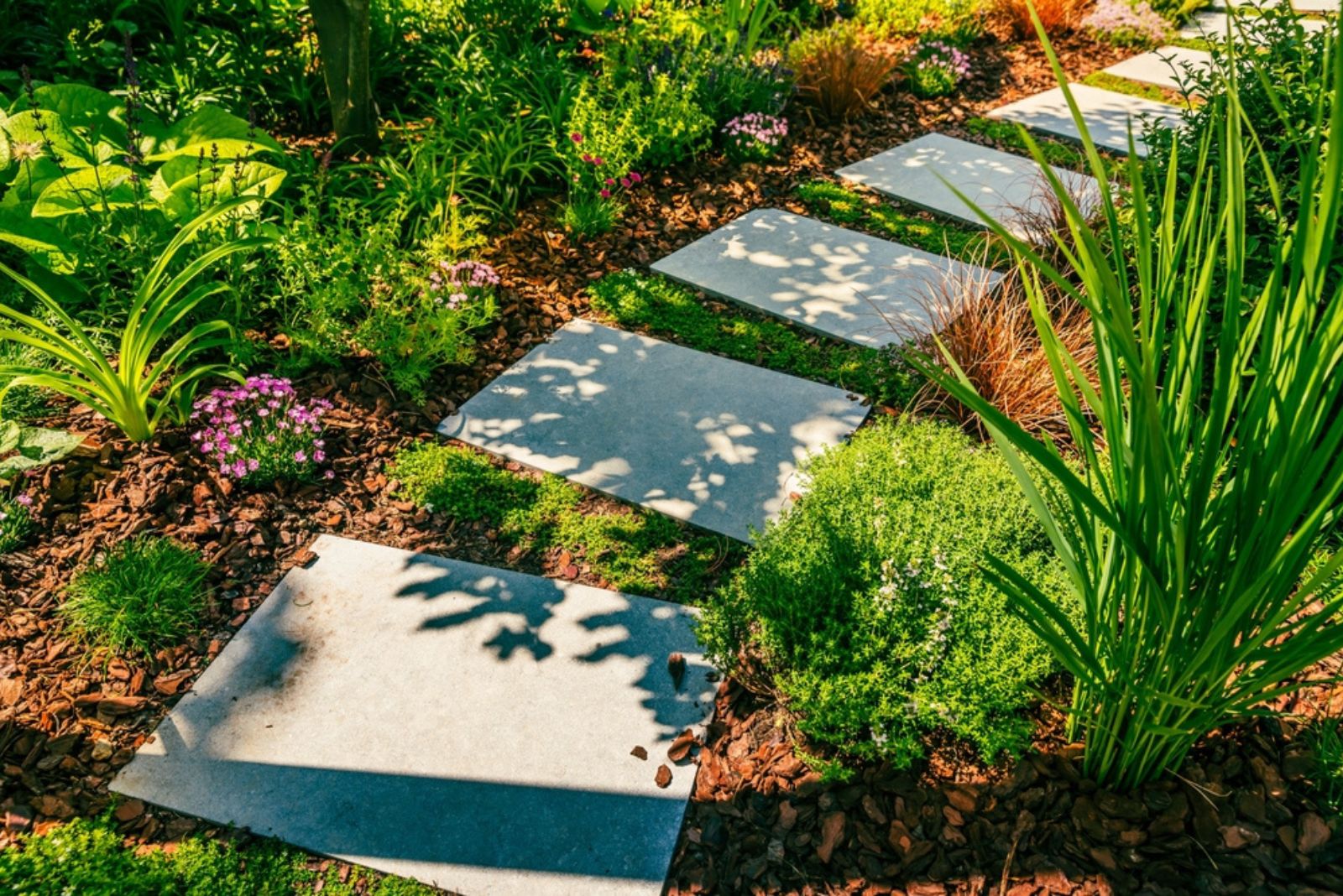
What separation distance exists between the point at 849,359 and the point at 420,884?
2860 millimetres

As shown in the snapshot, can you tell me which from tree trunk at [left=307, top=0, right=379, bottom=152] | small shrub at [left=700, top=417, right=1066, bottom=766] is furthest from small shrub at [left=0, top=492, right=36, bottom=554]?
tree trunk at [left=307, top=0, right=379, bottom=152]

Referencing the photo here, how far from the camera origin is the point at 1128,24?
830 cm

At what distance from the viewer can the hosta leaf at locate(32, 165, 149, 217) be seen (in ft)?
11.6

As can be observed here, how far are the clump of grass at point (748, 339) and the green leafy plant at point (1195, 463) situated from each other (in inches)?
80.2

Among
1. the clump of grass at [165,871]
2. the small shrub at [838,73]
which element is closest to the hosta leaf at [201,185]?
the clump of grass at [165,871]

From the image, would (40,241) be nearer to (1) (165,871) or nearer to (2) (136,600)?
Answer: (2) (136,600)

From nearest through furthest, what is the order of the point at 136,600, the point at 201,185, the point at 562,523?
the point at 136,600 → the point at 562,523 → the point at 201,185

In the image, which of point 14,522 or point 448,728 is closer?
point 448,728

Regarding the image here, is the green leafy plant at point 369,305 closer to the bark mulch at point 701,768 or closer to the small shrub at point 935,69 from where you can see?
the bark mulch at point 701,768

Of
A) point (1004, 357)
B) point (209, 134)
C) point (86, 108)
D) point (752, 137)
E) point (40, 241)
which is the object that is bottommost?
point (1004, 357)

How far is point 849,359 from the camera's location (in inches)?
165

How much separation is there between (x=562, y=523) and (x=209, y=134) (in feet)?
8.26

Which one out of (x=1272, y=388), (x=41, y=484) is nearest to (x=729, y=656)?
(x=1272, y=388)

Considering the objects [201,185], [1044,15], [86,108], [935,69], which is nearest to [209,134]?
[201,185]
